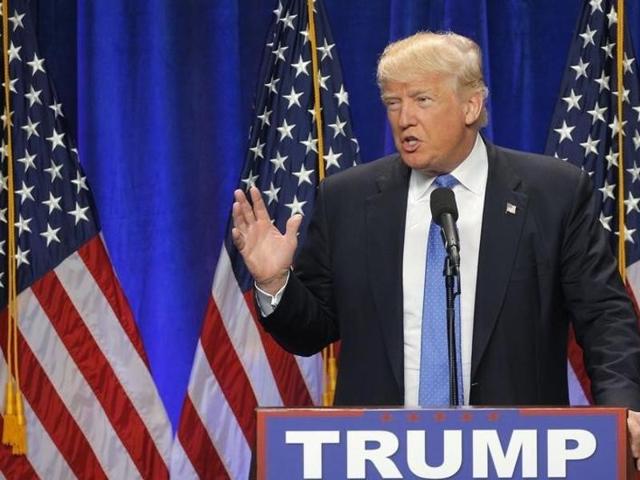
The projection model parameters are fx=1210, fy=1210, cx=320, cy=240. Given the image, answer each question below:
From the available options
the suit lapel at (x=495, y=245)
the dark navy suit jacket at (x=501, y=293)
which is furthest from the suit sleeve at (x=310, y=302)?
the suit lapel at (x=495, y=245)

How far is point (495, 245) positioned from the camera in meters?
2.61

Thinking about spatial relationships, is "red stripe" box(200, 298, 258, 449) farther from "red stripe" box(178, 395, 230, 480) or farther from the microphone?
the microphone

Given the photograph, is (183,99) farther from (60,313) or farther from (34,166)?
(60,313)

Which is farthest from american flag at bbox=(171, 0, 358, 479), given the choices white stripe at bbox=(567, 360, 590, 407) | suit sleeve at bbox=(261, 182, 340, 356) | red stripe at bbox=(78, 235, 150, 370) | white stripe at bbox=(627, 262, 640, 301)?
suit sleeve at bbox=(261, 182, 340, 356)

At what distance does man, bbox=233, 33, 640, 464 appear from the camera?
2533 mm

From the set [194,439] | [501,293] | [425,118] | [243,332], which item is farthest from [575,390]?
[425,118]

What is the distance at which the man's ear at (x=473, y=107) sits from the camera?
8.88 feet

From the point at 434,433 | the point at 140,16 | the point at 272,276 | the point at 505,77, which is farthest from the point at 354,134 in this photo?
the point at 434,433

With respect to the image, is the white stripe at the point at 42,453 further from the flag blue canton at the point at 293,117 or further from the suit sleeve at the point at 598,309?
the suit sleeve at the point at 598,309

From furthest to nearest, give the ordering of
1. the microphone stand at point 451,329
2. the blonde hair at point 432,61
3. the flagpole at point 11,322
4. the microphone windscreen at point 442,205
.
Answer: the flagpole at point 11,322 < the blonde hair at point 432,61 < the microphone windscreen at point 442,205 < the microphone stand at point 451,329

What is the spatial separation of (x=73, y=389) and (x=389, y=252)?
2.05 meters

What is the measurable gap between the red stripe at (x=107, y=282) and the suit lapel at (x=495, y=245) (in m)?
2.02

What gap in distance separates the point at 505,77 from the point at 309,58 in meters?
0.75

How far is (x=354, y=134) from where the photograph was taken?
4.41 meters
